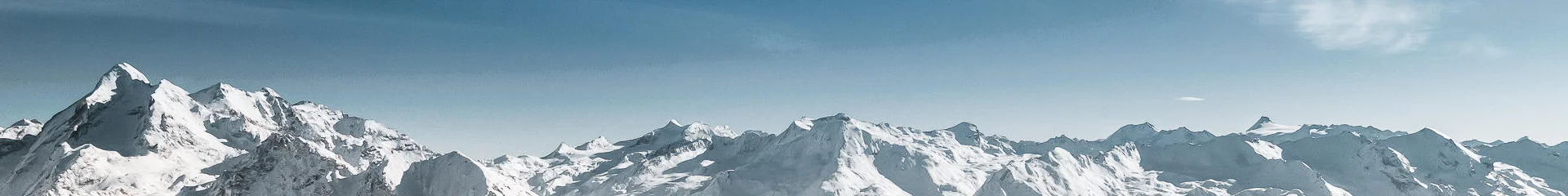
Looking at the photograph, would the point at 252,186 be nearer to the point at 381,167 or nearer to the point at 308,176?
the point at 308,176

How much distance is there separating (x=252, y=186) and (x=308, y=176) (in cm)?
1314

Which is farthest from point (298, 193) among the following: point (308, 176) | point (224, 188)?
point (224, 188)

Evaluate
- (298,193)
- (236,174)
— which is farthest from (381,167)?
(236,174)

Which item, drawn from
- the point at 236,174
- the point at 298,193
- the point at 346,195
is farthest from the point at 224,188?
the point at 346,195

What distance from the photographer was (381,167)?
7815 inches

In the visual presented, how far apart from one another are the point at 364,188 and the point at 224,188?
3511 centimetres

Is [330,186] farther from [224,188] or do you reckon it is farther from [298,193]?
[224,188]

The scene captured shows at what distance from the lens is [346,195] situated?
197 meters

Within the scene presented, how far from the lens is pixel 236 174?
654ft

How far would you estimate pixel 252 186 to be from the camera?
654 ft

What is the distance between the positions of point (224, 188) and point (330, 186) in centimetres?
2488

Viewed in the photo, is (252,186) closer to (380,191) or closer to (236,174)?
(236,174)

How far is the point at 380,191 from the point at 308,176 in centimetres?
2232

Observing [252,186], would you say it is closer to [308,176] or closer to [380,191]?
[308,176]
